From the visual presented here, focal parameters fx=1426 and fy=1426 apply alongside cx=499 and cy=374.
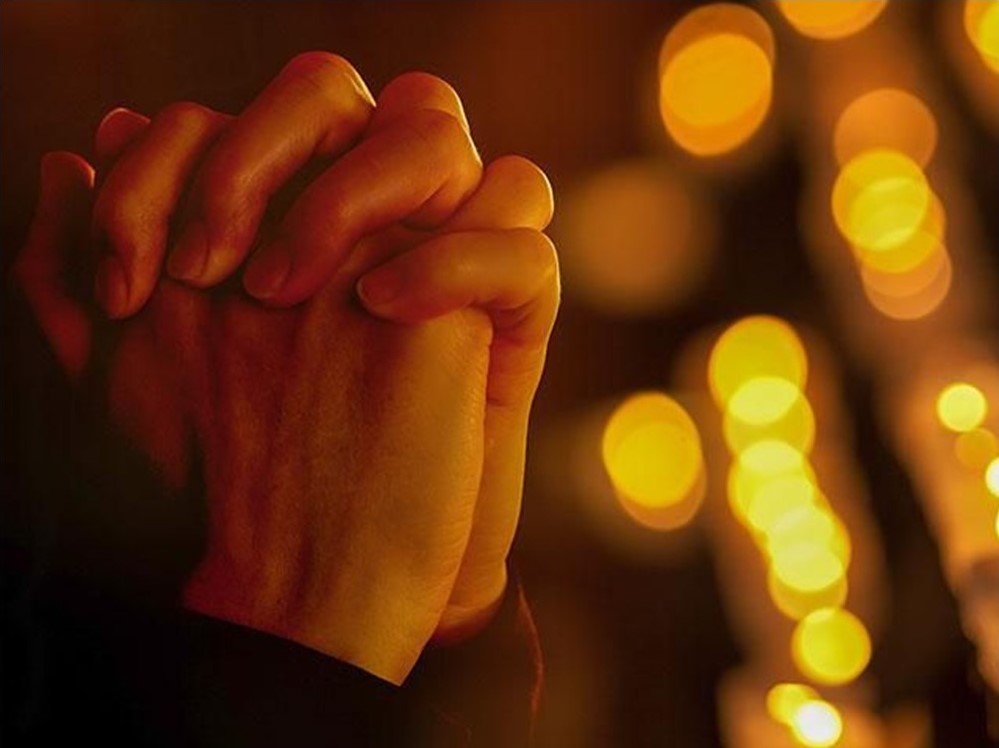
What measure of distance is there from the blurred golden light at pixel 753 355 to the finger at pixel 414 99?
299mm

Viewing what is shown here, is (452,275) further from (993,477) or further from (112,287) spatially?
(993,477)

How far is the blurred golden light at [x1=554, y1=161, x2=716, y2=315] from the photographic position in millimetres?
949

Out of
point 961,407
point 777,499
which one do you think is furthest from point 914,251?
point 777,499

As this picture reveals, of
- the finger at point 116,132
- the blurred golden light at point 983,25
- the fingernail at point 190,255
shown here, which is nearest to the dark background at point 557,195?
the finger at point 116,132

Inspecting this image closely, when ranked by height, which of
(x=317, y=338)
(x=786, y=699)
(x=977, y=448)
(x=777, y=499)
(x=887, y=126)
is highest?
(x=887, y=126)

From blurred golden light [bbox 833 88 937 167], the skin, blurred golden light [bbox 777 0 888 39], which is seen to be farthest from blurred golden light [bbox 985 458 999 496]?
the skin

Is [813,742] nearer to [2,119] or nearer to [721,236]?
[721,236]

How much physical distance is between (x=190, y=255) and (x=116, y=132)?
120mm

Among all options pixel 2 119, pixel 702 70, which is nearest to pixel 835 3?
pixel 702 70

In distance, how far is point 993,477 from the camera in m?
1.12

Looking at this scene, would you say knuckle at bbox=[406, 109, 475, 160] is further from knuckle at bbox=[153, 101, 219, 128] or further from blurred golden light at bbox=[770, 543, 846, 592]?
blurred golden light at bbox=[770, 543, 846, 592]

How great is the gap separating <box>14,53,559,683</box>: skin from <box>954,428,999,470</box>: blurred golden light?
0.48 m

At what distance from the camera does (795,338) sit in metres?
1.09

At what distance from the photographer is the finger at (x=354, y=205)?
2.56 ft
